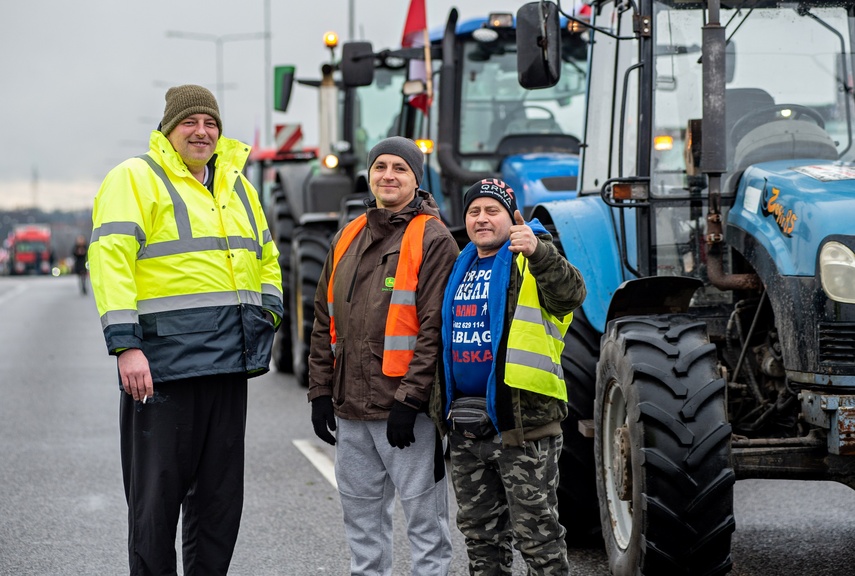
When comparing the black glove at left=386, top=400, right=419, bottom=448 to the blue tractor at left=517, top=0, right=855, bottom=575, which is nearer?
the black glove at left=386, top=400, right=419, bottom=448

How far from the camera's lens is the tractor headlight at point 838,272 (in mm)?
4969

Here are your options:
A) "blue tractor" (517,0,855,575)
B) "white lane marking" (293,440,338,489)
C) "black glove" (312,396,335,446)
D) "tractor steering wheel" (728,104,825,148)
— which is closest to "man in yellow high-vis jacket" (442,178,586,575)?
"black glove" (312,396,335,446)

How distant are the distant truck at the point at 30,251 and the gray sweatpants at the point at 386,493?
286 ft

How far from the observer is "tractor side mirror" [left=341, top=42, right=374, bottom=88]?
1044cm

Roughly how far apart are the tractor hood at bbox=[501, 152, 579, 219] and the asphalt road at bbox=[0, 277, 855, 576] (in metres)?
2.38

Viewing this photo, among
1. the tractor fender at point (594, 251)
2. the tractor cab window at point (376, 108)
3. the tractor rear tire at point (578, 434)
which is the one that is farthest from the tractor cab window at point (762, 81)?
the tractor cab window at point (376, 108)

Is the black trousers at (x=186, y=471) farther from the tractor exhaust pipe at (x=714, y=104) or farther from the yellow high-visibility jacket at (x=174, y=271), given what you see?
the tractor exhaust pipe at (x=714, y=104)

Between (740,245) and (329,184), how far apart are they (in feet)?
28.5

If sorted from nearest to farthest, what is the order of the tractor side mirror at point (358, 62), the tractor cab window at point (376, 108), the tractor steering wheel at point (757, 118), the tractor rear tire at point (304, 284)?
the tractor steering wheel at point (757, 118) → the tractor side mirror at point (358, 62) → the tractor rear tire at point (304, 284) → the tractor cab window at point (376, 108)

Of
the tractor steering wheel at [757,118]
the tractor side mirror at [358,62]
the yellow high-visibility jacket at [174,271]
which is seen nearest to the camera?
the yellow high-visibility jacket at [174,271]

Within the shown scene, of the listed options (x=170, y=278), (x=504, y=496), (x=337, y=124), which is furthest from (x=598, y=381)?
(x=337, y=124)

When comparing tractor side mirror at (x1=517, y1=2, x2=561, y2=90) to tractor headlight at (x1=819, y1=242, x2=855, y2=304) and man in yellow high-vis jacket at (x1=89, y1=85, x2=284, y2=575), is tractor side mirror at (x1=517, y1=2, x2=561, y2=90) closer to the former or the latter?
tractor headlight at (x1=819, y1=242, x2=855, y2=304)

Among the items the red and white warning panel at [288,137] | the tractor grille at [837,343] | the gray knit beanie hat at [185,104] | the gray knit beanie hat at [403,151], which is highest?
the red and white warning panel at [288,137]

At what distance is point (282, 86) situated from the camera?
1280cm
